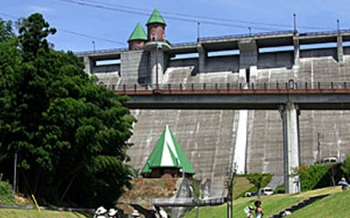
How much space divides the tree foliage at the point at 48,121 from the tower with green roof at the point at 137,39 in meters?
55.9

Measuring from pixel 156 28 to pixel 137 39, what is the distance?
6453mm

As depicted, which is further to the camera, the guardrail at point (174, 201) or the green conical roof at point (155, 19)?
the green conical roof at point (155, 19)

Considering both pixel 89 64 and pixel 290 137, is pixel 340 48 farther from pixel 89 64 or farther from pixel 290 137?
pixel 89 64

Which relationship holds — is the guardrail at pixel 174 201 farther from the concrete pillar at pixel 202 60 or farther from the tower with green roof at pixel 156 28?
the tower with green roof at pixel 156 28

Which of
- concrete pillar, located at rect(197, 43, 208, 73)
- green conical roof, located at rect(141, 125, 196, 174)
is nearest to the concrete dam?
concrete pillar, located at rect(197, 43, 208, 73)

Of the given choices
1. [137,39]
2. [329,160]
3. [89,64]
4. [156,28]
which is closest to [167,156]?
[329,160]

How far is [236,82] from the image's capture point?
9125 cm

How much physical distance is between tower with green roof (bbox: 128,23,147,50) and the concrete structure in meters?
2.80

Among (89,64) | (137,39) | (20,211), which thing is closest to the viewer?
(20,211)

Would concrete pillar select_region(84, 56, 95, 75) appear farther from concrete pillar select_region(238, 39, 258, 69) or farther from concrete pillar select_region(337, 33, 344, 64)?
concrete pillar select_region(337, 33, 344, 64)

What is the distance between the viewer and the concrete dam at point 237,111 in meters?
82.8

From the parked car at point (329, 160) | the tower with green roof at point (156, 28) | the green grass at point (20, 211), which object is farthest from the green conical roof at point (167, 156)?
the tower with green roof at point (156, 28)

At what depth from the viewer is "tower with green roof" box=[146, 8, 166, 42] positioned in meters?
96.2

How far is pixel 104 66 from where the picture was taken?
104188mm
